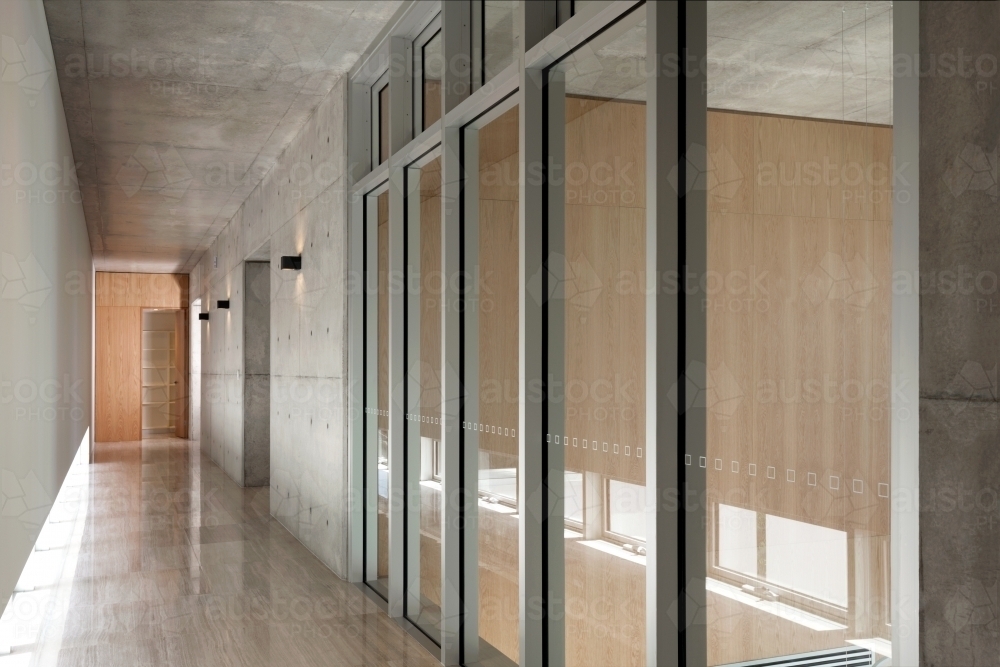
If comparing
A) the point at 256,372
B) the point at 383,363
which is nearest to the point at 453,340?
the point at 383,363

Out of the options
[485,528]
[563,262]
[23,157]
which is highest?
[23,157]

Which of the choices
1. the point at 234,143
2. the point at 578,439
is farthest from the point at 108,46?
the point at 578,439

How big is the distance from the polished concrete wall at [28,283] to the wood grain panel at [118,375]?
40.8 ft

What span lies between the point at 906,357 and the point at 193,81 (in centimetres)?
550

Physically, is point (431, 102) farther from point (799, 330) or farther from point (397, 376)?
point (799, 330)

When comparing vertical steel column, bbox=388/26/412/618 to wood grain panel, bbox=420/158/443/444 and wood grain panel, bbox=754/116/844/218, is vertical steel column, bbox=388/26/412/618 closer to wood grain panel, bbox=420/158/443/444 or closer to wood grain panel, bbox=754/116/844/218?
wood grain panel, bbox=420/158/443/444

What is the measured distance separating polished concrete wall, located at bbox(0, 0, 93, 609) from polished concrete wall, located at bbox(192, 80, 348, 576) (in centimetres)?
173

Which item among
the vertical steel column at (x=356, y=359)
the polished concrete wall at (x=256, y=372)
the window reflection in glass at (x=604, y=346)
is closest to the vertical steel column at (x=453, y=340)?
the window reflection in glass at (x=604, y=346)

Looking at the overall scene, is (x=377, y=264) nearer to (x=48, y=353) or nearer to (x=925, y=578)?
(x=48, y=353)

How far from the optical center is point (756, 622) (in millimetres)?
2230

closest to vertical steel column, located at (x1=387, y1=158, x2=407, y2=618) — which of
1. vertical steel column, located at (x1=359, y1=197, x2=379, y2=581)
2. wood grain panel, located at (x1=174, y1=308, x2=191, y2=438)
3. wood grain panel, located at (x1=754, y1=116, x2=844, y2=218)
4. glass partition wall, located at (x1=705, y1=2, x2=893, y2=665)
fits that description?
vertical steel column, located at (x1=359, y1=197, x2=379, y2=581)

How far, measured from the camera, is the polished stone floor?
13.8 feet

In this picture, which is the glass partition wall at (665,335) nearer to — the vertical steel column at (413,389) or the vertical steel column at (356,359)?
the vertical steel column at (413,389)

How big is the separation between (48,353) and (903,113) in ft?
16.2
